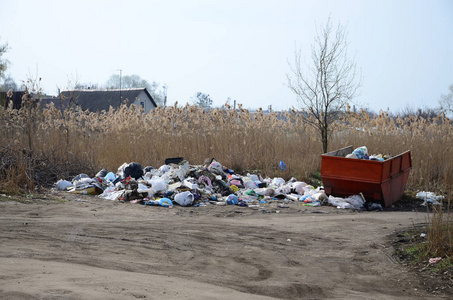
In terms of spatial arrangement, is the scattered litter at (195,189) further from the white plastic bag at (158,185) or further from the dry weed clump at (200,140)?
the dry weed clump at (200,140)

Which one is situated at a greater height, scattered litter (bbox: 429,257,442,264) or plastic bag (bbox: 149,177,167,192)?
plastic bag (bbox: 149,177,167,192)

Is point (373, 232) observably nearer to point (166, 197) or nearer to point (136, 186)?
point (166, 197)

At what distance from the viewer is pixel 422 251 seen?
22.8ft

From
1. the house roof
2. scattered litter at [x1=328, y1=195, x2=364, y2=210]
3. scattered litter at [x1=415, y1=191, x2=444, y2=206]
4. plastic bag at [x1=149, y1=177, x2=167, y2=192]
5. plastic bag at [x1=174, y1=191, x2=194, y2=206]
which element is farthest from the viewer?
the house roof

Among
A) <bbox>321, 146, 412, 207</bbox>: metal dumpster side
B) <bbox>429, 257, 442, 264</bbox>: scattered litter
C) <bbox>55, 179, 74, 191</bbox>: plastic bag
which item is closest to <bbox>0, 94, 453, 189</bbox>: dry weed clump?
<bbox>55, 179, 74, 191</bbox>: plastic bag

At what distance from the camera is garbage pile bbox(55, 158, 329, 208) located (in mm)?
12109

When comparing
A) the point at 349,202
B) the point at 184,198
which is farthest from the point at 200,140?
the point at 349,202

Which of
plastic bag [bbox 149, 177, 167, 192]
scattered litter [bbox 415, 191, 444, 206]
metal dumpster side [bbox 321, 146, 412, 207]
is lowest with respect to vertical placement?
scattered litter [bbox 415, 191, 444, 206]

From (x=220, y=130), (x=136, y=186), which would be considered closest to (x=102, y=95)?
(x=220, y=130)

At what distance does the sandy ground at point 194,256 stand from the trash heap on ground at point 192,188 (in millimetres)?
1577

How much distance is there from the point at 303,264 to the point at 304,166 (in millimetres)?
8958

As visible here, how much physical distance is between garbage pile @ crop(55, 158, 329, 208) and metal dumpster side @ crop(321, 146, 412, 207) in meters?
0.55

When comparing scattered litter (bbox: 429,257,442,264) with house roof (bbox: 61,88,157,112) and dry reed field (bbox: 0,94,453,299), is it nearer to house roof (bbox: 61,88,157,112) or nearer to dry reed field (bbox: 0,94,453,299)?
dry reed field (bbox: 0,94,453,299)

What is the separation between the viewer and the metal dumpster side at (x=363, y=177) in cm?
1157
